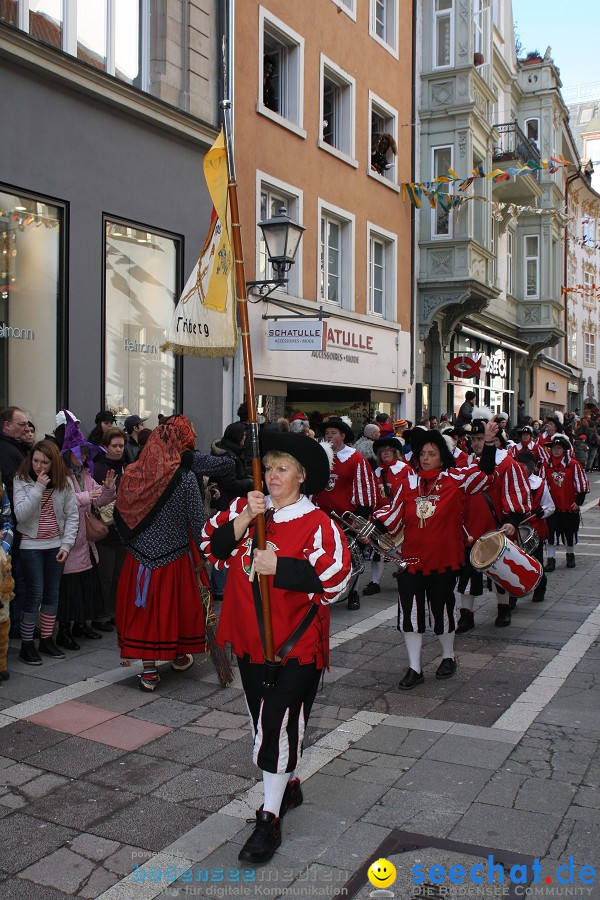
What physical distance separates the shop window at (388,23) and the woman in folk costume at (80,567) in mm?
15372

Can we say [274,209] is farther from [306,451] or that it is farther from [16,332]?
[306,451]

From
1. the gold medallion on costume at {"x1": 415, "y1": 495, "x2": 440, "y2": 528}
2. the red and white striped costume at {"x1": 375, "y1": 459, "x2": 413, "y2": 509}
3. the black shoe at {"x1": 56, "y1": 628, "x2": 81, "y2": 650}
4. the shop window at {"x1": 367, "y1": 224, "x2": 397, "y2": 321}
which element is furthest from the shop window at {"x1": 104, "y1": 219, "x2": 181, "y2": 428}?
the shop window at {"x1": 367, "y1": 224, "x2": 397, "y2": 321}

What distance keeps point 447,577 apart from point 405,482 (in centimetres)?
73

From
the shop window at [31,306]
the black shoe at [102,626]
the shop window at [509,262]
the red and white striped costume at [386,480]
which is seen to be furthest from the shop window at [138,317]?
the shop window at [509,262]

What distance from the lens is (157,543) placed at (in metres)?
6.02

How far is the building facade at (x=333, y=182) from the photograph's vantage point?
14.5 m

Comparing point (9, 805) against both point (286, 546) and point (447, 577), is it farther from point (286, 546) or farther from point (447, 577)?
point (447, 577)

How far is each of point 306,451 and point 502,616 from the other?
16.2 ft

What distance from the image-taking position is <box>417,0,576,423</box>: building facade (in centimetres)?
2103

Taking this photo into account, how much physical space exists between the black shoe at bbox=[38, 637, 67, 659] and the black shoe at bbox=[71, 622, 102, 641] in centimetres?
52

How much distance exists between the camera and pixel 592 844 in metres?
3.76

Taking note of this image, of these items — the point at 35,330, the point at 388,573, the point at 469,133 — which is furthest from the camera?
the point at 469,133

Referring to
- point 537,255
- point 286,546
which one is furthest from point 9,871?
point 537,255

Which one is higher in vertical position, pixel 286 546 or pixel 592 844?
pixel 286 546
